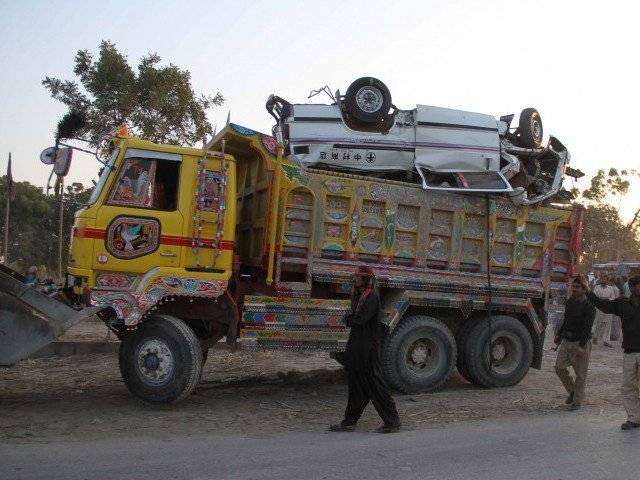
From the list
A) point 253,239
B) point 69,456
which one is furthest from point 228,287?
point 69,456

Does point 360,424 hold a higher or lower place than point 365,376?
lower

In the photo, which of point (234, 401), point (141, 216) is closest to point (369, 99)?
point (141, 216)

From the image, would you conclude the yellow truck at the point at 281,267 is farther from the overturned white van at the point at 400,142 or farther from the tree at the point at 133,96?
the tree at the point at 133,96

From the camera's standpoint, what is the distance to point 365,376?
20.2 ft

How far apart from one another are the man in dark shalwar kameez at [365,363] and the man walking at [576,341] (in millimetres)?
2598

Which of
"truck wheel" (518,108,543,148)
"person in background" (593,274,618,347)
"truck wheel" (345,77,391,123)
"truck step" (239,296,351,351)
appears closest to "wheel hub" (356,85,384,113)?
"truck wheel" (345,77,391,123)

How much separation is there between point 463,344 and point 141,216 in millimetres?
4627

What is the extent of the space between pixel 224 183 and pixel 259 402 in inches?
101

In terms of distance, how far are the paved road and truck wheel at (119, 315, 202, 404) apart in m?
0.93

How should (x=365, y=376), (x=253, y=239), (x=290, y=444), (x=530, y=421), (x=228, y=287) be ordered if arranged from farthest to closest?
(x=253, y=239), (x=228, y=287), (x=530, y=421), (x=365, y=376), (x=290, y=444)

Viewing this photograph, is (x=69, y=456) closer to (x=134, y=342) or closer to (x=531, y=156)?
(x=134, y=342)

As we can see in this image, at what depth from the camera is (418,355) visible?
848 centimetres

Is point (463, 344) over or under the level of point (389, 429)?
over

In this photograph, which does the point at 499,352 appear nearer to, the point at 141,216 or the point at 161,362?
the point at 161,362
